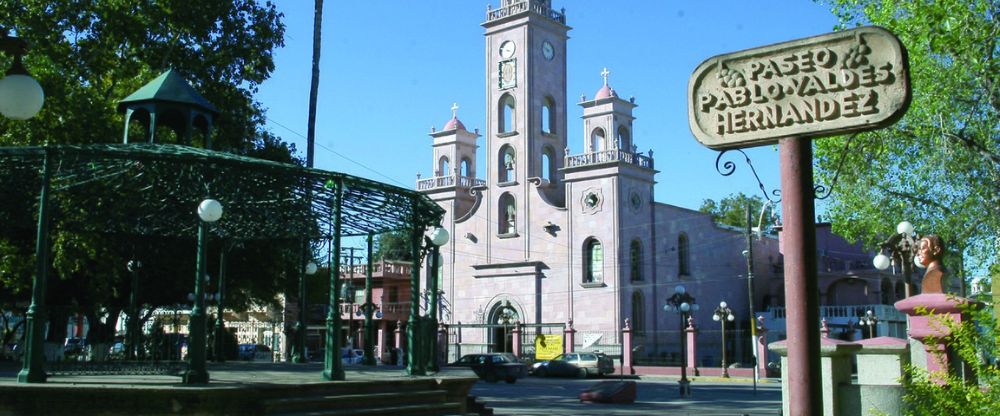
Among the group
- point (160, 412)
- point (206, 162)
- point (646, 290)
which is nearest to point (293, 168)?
point (206, 162)

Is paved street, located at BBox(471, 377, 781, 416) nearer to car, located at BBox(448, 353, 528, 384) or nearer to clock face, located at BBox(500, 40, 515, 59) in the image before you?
car, located at BBox(448, 353, 528, 384)

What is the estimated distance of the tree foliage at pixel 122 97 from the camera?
21.1 m

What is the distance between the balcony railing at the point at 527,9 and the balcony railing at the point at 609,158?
8134 millimetres

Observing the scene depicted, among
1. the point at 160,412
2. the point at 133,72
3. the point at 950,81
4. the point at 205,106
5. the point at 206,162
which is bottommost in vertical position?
the point at 160,412

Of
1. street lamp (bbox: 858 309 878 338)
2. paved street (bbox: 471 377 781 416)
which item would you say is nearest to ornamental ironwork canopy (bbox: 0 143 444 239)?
paved street (bbox: 471 377 781 416)

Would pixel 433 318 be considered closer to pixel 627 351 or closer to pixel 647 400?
pixel 647 400

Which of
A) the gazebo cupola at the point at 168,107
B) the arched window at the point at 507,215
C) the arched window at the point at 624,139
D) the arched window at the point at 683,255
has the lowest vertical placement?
the gazebo cupola at the point at 168,107

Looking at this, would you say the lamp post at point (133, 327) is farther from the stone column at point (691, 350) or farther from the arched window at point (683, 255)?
the arched window at point (683, 255)

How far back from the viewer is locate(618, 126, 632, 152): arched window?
49938mm

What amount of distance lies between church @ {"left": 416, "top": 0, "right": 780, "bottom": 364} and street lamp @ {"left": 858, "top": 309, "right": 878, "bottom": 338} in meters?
7.98

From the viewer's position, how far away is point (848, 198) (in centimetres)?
2512

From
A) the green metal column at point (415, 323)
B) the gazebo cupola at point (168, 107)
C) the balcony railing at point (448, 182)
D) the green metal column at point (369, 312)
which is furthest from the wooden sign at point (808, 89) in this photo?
the balcony railing at point (448, 182)

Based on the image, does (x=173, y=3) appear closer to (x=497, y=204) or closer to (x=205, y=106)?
(x=205, y=106)

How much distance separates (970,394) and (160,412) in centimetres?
885
